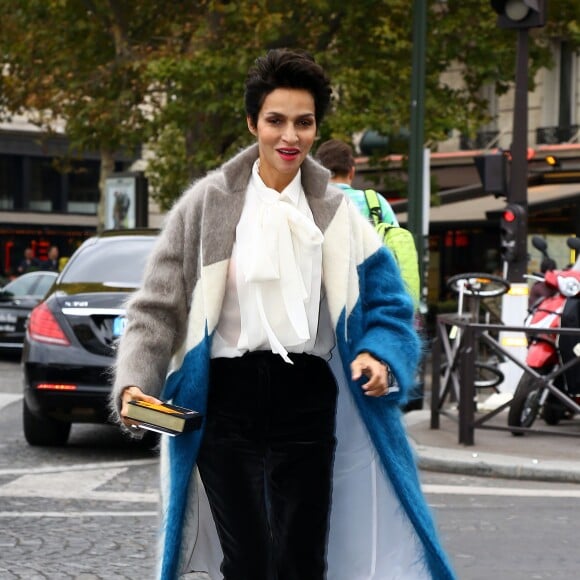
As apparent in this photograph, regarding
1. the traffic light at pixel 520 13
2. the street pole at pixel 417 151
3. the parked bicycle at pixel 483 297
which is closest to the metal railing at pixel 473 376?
the parked bicycle at pixel 483 297

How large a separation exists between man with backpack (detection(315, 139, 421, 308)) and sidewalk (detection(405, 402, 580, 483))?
156cm

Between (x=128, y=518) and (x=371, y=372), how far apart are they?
3882mm

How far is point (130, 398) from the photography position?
12.1 feet

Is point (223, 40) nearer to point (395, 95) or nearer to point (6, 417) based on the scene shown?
point (395, 95)

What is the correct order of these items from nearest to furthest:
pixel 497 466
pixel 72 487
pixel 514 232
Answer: pixel 72 487, pixel 497 466, pixel 514 232

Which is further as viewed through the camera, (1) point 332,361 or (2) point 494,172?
(2) point 494,172

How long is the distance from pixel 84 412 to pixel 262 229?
606cm

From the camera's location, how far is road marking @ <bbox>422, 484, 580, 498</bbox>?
837 centimetres

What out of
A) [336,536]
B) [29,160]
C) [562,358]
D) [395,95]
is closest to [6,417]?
[562,358]

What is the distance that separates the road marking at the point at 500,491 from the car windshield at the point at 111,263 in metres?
2.60

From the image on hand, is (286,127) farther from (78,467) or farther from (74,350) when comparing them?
(74,350)

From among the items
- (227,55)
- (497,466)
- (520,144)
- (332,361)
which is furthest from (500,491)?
(227,55)

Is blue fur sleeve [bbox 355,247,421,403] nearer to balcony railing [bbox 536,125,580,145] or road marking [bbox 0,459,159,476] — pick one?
road marking [bbox 0,459,159,476]

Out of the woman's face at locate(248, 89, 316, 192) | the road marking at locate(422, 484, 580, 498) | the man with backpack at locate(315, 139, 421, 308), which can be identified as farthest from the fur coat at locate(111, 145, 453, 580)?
the road marking at locate(422, 484, 580, 498)
